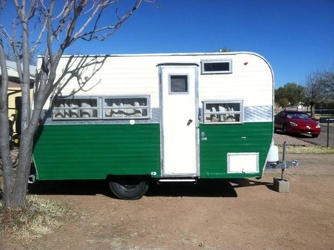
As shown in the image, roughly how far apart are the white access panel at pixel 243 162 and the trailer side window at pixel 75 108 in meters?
2.55

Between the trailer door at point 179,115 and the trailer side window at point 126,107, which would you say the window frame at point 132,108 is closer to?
the trailer side window at point 126,107

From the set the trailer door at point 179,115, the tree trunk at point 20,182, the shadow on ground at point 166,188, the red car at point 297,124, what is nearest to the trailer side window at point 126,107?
the trailer door at point 179,115

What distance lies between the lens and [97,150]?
6.38 metres

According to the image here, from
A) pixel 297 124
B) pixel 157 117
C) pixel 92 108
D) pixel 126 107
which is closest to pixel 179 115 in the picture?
pixel 157 117

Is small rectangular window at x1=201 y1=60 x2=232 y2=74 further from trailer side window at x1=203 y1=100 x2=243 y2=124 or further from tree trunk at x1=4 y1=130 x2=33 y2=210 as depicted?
tree trunk at x1=4 y1=130 x2=33 y2=210

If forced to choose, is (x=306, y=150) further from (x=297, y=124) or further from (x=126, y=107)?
(x=126, y=107)

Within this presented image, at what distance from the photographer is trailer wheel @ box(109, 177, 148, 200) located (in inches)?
260

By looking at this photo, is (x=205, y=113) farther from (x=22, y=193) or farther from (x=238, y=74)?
(x=22, y=193)

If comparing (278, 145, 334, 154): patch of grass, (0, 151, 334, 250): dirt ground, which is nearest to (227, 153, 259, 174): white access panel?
(0, 151, 334, 250): dirt ground

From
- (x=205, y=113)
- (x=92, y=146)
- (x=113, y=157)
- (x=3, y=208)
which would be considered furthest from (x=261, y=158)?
(x=3, y=208)

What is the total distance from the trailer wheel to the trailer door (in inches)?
24.8

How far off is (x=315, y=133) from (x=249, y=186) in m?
12.3

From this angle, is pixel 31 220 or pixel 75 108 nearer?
pixel 31 220

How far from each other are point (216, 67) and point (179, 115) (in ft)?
3.57
